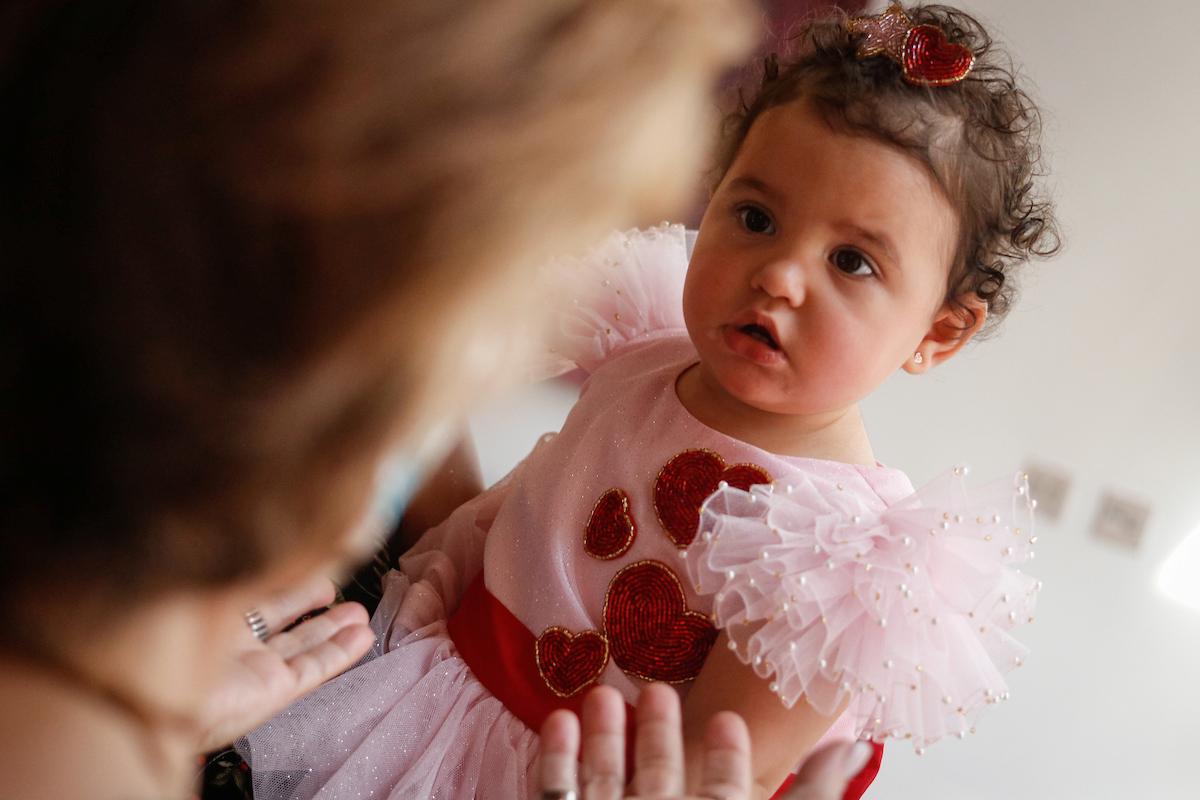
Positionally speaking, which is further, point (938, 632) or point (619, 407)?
point (619, 407)

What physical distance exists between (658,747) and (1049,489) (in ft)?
4.77

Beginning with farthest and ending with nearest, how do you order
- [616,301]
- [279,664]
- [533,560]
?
1. [616,301]
2. [533,560]
3. [279,664]

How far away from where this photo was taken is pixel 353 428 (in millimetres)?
418

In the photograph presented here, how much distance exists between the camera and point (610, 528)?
98 cm

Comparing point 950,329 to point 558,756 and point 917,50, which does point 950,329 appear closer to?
point 917,50

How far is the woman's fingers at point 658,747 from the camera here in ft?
1.95

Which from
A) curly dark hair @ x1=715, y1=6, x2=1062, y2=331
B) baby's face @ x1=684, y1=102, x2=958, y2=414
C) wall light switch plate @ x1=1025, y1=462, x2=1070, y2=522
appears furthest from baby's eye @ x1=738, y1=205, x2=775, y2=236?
wall light switch plate @ x1=1025, y1=462, x2=1070, y2=522

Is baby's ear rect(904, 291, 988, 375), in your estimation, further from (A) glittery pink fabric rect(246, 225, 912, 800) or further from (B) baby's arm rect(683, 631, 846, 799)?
(B) baby's arm rect(683, 631, 846, 799)

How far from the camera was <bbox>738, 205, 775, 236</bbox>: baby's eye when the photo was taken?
37.6 inches

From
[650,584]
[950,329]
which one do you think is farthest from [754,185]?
[650,584]

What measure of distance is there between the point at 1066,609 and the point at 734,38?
5.42ft

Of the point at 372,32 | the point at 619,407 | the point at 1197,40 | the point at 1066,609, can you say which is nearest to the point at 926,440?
the point at 1066,609

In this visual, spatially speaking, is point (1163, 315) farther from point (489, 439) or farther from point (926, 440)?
point (489, 439)

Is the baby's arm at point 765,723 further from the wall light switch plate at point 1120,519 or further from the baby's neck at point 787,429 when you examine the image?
the wall light switch plate at point 1120,519
